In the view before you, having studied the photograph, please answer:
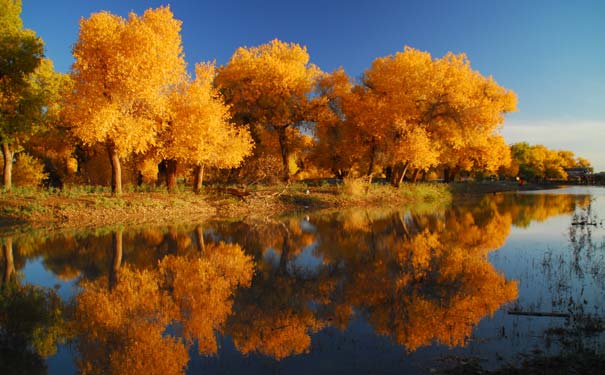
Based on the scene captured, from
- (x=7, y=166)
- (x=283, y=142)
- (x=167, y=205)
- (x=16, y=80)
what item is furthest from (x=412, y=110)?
(x=7, y=166)

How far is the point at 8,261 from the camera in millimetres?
12430

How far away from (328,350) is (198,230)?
1360 cm

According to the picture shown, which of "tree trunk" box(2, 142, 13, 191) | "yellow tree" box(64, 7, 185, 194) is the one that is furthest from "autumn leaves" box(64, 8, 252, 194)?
"tree trunk" box(2, 142, 13, 191)

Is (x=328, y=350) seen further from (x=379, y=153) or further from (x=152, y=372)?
(x=379, y=153)

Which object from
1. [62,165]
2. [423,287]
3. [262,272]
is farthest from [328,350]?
[62,165]

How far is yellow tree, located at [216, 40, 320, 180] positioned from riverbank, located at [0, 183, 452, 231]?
687 centimetres

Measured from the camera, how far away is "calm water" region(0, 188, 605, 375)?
6.00 meters

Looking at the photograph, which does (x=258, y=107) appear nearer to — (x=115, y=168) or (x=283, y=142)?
(x=283, y=142)

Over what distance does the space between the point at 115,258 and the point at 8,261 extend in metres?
3.07

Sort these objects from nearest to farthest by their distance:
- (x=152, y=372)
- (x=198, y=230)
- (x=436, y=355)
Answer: (x=152, y=372) → (x=436, y=355) → (x=198, y=230)

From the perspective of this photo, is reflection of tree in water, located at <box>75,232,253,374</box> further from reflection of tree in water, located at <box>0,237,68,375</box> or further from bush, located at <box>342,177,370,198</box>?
bush, located at <box>342,177,370,198</box>

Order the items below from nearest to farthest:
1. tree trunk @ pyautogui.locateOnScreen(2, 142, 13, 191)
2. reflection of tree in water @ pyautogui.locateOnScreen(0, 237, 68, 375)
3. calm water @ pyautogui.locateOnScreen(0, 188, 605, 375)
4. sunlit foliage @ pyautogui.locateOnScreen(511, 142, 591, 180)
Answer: reflection of tree in water @ pyautogui.locateOnScreen(0, 237, 68, 375), calm water @ pyautogui.locateOnScreen(0, 188, 605, 375), tree trunk @ pyautogui.locateOnScreen(2, 142, 13, 191), sunlit foliage @ pyautogui.locateOnScreen(511, 142, 591, 180)

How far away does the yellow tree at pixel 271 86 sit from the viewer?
38031mm

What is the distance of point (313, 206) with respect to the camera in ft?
107
